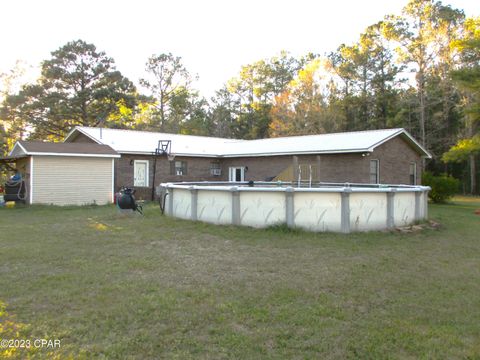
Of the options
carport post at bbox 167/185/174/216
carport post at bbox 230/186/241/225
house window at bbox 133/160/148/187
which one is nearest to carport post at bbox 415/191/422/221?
carport post at bbox 230/186/241/225

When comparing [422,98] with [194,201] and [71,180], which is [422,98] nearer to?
[71,180]

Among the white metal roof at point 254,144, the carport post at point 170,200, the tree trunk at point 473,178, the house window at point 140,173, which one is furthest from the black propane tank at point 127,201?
the tree trunk at point 473,178

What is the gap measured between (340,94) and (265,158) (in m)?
21.1

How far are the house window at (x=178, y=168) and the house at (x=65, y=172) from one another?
4178 mm

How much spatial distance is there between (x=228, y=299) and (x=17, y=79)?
4461cm

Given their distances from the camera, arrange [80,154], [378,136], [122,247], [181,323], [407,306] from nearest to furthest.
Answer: [181,323] < [407,306] < [122,247] < [80,154] < [378,136]

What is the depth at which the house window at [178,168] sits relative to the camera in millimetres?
22203

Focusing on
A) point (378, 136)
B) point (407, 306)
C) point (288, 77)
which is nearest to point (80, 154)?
point (378, 136)

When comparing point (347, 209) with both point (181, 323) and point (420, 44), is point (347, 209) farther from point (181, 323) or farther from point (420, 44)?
point (420, 44)

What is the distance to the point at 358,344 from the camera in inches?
130

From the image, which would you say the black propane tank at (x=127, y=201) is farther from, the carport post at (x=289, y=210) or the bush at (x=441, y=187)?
the bush at (x=441, y=187)

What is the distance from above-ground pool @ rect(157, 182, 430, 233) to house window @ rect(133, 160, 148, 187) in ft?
37.4

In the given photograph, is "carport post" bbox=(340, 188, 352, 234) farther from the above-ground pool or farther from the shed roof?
the shed roof

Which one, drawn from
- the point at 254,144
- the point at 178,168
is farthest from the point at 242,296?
the point at 254,144
